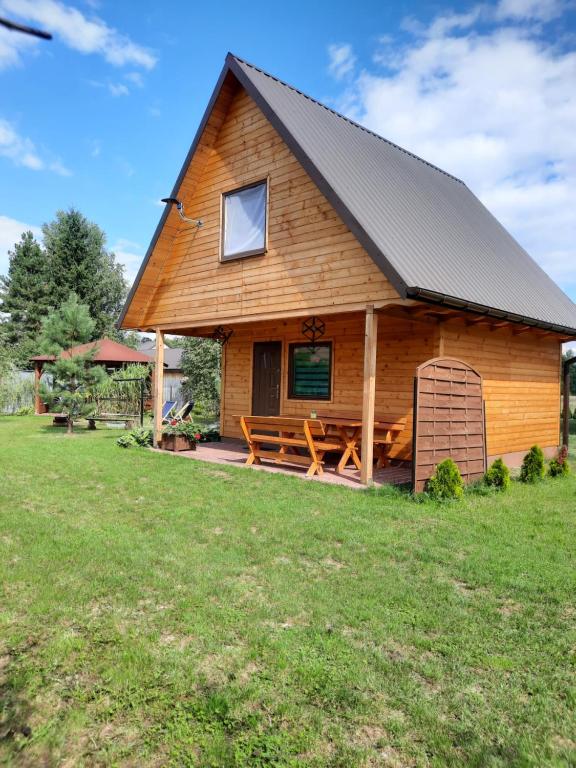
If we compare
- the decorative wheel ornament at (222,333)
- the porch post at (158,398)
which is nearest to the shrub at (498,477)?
the porch post at (158,398)

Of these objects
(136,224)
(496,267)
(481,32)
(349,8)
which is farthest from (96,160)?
(496,267)

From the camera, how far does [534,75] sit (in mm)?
11023

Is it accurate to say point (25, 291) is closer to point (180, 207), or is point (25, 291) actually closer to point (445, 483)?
point (180, 207)

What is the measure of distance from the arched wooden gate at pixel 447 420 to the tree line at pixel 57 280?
3391 cm

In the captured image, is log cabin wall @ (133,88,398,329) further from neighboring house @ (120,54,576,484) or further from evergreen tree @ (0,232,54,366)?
evergreen tree @ (0,232,54,366)

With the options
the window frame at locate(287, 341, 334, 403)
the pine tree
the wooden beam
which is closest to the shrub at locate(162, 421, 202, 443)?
the window frame at locate(287, 341, 334, 403)

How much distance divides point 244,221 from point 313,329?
109 inches

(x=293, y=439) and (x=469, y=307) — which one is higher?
(x=469, y=307)

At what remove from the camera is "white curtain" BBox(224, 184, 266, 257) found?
9578 mm

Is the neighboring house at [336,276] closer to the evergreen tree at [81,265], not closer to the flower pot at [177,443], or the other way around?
the flower pot at [177,443]

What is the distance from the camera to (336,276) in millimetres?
8141

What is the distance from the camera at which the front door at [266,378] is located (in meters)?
12.4

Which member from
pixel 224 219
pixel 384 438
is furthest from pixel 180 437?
pixel 224 219

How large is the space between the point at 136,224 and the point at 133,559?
99.7 ft
